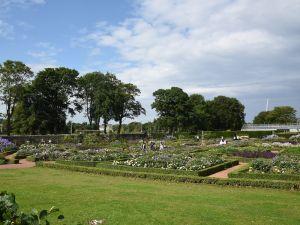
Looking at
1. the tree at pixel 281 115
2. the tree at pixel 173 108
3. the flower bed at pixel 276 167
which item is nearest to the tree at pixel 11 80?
the tree at pixel 173 108

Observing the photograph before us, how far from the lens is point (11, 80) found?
146ft

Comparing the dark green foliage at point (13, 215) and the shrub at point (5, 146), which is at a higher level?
the dark green foliage at point (13, 215)

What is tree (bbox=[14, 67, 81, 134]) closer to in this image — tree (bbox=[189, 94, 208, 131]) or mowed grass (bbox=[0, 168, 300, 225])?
tree (bbox=[189, 94, 208, 131])

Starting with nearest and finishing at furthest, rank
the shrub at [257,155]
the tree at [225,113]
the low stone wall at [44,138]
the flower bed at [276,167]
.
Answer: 1. the flower bed at [276,167]
2. the shrub at [257,155]
3. the low stone wall at [44,138]
4. the tree at [225,113]

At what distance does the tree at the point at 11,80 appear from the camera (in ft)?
145

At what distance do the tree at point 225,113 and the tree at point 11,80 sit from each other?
1705 inches

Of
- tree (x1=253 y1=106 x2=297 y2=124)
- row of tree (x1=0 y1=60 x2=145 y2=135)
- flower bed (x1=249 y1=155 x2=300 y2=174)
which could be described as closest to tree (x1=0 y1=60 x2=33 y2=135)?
row of tree (x1=0 y1=60 x2=145 y2=135)

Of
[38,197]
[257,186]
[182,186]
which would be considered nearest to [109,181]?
[182,186]

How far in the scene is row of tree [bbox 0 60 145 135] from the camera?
4497 cm

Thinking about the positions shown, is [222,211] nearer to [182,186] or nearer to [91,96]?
[182,186]

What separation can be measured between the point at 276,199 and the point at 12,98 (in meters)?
39.5

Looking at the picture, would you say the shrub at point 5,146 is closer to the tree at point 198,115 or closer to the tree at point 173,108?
the tree at point 173,108

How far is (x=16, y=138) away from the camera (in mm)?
35156

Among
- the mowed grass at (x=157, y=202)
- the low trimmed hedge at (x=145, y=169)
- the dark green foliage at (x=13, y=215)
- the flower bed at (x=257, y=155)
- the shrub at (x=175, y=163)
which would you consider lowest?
the mowed grass at (x=157, y=202)
